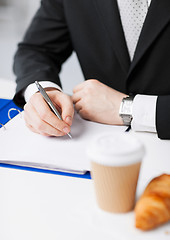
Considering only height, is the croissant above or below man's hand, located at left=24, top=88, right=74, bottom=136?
above

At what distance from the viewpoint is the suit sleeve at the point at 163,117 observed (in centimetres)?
96

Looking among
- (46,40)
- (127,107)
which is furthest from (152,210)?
(46,40)

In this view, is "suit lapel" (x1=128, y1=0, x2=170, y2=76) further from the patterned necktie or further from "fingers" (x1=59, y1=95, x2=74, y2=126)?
"fingers" (x1=59, y1=95, x2=74, y2=126)

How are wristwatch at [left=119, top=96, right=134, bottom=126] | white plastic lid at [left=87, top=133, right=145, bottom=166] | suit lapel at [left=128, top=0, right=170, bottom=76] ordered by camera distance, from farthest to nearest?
suit lapel at [left=128, top=0, right=170, bottom=76] < wristwatch at [left=119, top=96, right=134, bottom=126] < white plastic lid at [left=87, top=133, right=145, bottom=166]

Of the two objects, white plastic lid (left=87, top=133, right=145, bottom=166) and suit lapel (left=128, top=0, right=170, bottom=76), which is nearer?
white plastic lid (left=87, top=133, right=145, bottom=166)

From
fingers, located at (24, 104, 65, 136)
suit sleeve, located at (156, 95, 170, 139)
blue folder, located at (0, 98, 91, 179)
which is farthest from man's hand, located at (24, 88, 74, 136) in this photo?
suit sleeve, located at (156, 95, 170, 139)

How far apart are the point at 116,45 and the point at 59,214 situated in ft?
2.61

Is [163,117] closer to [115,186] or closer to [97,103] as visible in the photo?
[97,103]

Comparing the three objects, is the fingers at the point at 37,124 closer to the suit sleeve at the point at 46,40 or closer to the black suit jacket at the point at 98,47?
the black suit jacket at the point at 98,47

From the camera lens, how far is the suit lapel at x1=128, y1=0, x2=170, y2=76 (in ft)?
3.79

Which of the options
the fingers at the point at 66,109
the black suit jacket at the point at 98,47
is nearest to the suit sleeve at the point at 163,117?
the black suit jacket at the point at 98,47

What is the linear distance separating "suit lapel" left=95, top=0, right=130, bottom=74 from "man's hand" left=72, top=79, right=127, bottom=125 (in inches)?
9.8

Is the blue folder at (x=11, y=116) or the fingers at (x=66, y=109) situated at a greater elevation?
the fingers at (x=66, y=109)

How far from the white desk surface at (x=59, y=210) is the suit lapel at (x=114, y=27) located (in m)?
0.55
